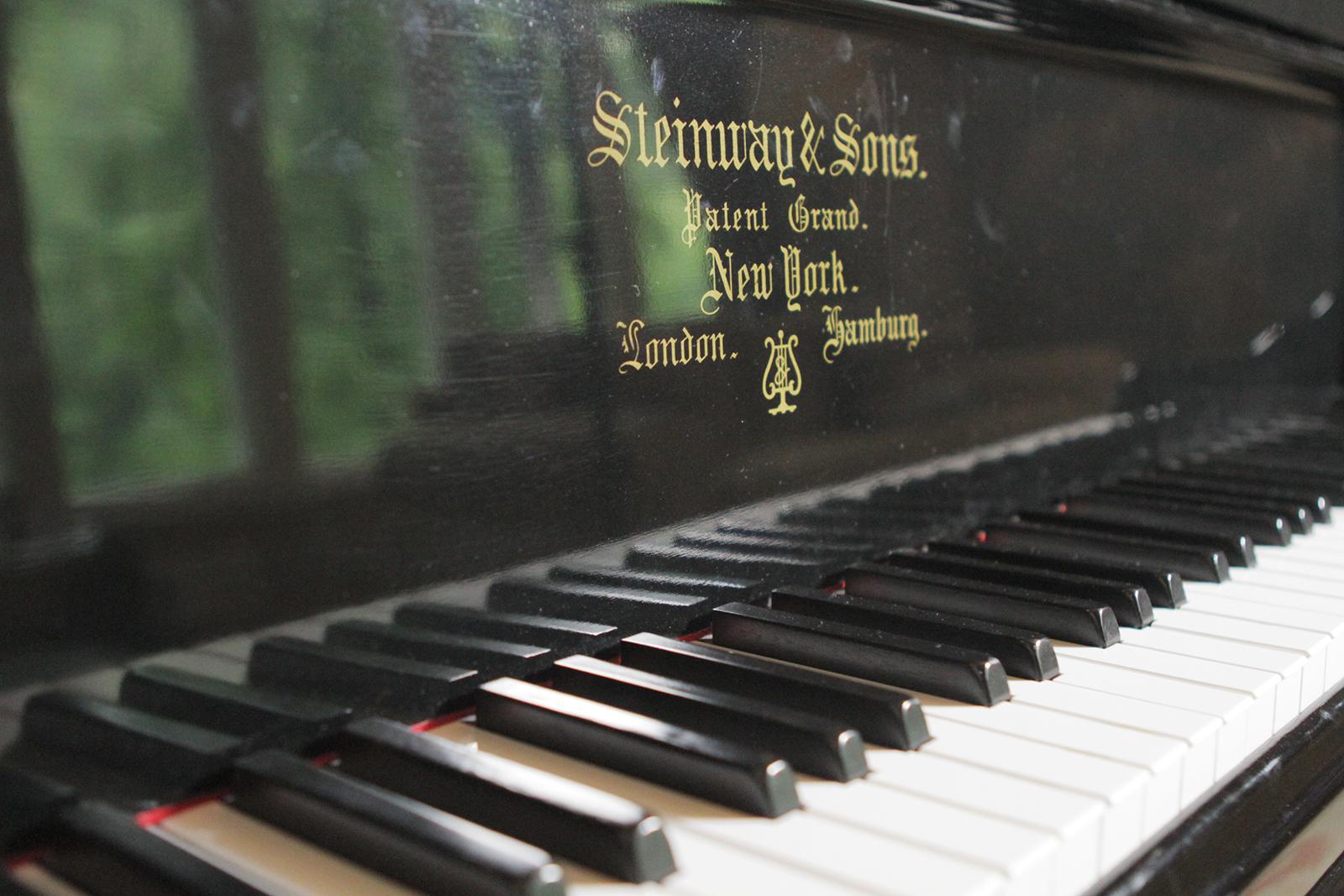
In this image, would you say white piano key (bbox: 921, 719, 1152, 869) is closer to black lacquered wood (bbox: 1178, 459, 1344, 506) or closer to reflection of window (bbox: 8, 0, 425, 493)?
reflection of window (bbox: 8, 0, 425, 493)

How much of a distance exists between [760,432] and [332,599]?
50 cm

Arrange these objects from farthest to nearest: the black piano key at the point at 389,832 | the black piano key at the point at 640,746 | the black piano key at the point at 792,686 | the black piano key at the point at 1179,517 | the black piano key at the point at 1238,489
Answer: the black piano key at the point at 1238,489, the black piano key at the point at 1179,517, the black piano key at the point at 792,686, the black piano key at the point at 640,746, the black piano key at the point at 389,832

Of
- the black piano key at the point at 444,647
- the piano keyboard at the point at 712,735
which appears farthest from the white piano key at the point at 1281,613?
the black piano key at the point at 444,647

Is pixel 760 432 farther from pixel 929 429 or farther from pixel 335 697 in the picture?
pixel 335 697

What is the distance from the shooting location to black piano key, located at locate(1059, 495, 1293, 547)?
1417 mm

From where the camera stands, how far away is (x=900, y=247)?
4.47 ft

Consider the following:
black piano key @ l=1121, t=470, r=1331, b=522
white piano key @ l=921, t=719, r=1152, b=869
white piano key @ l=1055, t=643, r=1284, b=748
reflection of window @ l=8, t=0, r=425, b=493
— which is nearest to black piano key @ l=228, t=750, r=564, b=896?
reflection of window @ l=8, t=0, r=425, b=493

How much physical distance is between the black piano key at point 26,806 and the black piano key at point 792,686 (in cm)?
44

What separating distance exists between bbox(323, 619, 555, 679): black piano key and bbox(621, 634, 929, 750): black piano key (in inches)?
3.3

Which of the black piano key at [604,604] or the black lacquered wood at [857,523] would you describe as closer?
the black piano key at [604,604]

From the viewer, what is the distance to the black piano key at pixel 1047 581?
1103 mm

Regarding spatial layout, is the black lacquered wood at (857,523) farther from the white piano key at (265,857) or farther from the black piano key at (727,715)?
the white piano key at (265,857)

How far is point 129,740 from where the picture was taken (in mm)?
763

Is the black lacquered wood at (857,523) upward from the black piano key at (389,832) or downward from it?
upward
